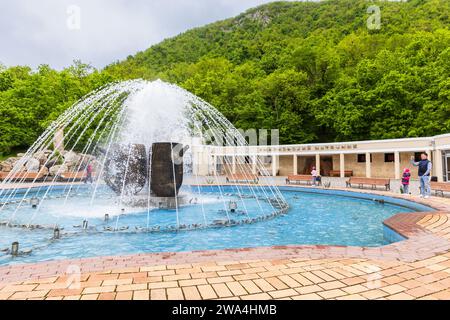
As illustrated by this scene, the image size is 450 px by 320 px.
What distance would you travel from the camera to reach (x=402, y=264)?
440cm

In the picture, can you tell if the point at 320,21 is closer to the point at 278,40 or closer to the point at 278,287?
the point at 278,40

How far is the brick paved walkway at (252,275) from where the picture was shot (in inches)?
132

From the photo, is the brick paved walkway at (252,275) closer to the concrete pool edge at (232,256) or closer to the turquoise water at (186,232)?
the concrete pool edge at (232,256)

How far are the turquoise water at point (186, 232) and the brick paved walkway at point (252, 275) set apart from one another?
2.04 metres

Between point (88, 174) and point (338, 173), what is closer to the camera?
point (88, 174)

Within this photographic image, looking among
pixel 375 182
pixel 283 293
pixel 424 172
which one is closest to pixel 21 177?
pixel 375 182

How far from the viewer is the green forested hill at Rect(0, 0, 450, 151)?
1399 inches

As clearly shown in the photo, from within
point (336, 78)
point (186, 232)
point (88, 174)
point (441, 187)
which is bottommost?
point (186, 232)

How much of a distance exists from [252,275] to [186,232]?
490 centimetres

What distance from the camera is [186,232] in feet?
28.2

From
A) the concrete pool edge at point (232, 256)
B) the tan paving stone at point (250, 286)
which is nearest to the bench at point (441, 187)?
the concrete pool edge at point (232, 256)

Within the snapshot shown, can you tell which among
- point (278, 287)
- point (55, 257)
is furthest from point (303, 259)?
point (55, 257)

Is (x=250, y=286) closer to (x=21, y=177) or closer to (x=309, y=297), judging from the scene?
(x=309, y=297)
